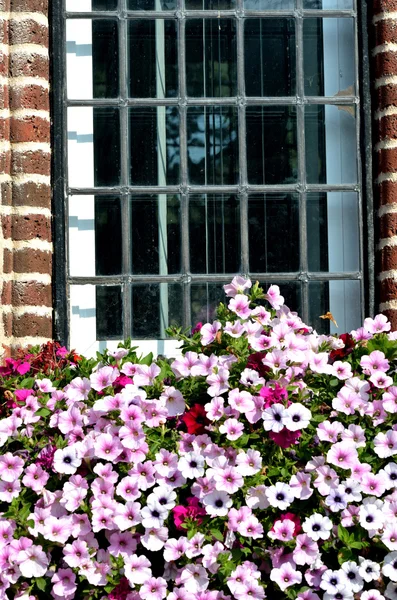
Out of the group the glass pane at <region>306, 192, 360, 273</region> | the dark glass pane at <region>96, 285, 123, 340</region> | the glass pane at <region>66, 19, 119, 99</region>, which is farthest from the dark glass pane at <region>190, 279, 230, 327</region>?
the glass pane at <region>66, 19, 119, 99</region>

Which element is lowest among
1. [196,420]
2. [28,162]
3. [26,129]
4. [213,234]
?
[196,420]

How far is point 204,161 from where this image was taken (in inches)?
161

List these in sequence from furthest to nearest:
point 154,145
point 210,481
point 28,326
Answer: point 154,145, point 28,326, point 210,481

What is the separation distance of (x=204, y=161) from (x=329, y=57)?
714mm

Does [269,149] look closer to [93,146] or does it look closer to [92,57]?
[93,146]

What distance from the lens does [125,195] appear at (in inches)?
159

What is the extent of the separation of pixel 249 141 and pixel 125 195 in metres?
0.58

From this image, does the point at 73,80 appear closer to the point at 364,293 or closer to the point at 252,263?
the point at 252,263

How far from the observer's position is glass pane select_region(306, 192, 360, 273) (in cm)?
410

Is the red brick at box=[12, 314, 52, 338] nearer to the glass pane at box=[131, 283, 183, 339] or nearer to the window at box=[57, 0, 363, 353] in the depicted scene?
the window at box=[57, 0, 363, 353]

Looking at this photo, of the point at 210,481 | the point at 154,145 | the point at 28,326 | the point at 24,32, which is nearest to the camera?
the point at 210,481

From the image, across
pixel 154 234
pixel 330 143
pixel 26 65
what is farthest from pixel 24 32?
pixel 330 143

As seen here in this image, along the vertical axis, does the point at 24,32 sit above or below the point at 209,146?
above

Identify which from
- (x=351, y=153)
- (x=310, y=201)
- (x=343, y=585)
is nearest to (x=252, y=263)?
(x=310, y=201)
